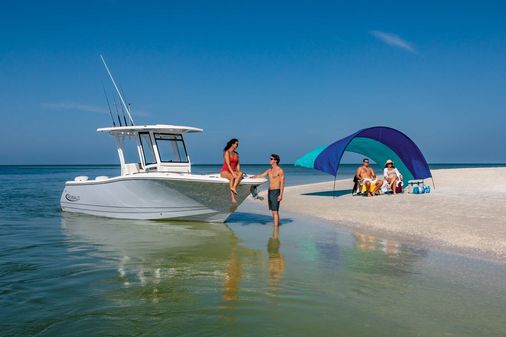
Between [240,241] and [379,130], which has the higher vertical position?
[379,130]

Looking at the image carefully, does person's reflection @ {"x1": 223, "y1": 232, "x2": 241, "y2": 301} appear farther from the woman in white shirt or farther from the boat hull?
the woman in white shirt

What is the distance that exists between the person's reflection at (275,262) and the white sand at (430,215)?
9.58ft

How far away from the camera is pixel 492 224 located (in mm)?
11109

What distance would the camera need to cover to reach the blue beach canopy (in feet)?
Result: 57.1

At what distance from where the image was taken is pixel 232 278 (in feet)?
22.4

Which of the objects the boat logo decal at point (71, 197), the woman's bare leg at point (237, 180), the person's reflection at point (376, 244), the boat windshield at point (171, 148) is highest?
the boat windshield at point (171, 148)

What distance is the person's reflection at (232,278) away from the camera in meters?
5.94

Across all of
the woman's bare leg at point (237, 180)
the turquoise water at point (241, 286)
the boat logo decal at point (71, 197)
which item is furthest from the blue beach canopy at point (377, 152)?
the boat logo decal at point (71, 197)

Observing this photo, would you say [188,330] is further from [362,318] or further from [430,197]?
[430,197]

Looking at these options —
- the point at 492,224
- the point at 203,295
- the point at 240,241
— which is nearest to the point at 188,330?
the point at 203,295

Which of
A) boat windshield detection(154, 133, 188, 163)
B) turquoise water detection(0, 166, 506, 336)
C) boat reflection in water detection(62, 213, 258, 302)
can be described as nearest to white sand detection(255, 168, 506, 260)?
turquoise water detection(0, 166, 506, 336)

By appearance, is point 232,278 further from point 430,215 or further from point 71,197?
point 71,197

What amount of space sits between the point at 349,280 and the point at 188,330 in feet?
9.44

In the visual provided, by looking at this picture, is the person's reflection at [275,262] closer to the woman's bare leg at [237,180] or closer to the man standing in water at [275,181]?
the man standing in water at [275,181]
